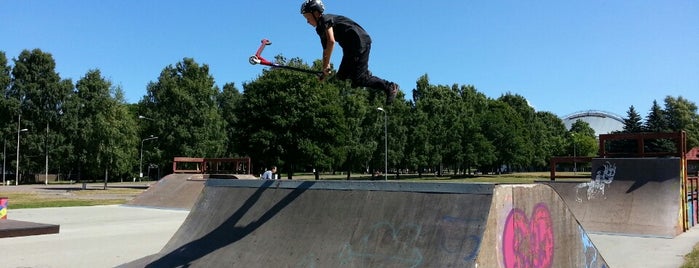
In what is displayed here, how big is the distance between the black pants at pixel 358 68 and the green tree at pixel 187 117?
48.9 m

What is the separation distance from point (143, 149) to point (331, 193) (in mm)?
62980

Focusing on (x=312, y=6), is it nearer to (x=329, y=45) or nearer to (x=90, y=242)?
(x=329, y=45)

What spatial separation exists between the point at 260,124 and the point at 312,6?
4233cm

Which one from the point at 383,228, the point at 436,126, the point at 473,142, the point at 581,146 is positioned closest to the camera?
the point at 383,228

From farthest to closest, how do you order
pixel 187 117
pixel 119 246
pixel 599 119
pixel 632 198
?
pixel 599 119, pixel 187 117, pixel 632 198, pixel 119 246

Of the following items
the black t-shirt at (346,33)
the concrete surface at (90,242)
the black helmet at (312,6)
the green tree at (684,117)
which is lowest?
the concrete surface at (90,242)

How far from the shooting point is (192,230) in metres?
7.38

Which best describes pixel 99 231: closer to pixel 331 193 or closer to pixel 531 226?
pixel 331 193

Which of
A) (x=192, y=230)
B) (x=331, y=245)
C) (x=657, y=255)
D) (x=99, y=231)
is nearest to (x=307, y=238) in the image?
(x=331, y=245)

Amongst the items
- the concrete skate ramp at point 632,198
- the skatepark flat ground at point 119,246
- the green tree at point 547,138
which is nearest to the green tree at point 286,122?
the skatepark flat ground at point 119,246

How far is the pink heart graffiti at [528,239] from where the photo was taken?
15.4 ft

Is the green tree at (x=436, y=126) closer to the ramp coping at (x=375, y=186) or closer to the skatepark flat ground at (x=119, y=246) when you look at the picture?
the skatepark flat ground at (x=119, y=246)

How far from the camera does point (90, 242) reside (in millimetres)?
10609

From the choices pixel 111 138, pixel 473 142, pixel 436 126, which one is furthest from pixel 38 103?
pixel 473 142
